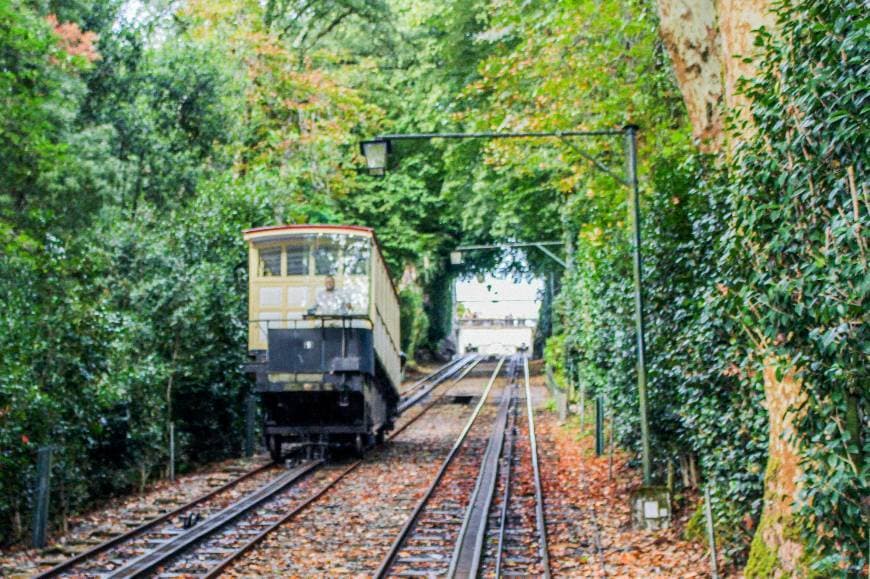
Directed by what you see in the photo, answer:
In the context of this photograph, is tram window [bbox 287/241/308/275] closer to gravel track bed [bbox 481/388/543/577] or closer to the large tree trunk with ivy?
gravel track bed [bbox 481/388/543/577]

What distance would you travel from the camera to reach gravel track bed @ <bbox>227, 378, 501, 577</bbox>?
394 inches

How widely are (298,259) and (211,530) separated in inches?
305

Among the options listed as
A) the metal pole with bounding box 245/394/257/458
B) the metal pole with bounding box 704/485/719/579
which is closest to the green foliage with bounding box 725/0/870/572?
the metal pole with bounding box 704/485/719/579

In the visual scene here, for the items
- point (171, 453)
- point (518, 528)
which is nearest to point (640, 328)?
point (518, 528)

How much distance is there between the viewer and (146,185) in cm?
2414

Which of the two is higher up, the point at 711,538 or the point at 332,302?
the point at 332,302

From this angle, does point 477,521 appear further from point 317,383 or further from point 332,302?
point 332,302

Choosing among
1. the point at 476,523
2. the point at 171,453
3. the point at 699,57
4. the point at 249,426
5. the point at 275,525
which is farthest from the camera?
the point at 249,426

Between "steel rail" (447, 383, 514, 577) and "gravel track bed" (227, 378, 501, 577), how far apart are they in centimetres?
81

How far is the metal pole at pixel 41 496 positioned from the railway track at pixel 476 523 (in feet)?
12.9

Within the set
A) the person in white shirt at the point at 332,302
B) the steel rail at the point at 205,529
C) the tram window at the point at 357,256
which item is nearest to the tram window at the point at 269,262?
the person in white shirt at the point at 332,302

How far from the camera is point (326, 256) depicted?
18.4 meters

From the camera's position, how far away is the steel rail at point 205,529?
9.52 metres

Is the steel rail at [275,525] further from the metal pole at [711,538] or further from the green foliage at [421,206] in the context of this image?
the metal pole at [711,538]
